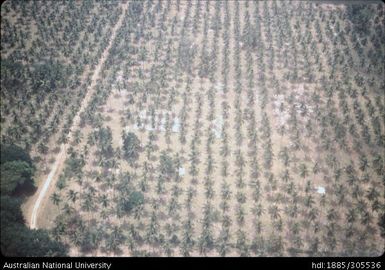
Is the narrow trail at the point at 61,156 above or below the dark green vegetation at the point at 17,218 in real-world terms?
below

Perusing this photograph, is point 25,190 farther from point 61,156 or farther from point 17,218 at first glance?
point 17,218

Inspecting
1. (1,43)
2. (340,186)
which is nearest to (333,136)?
(340,186)

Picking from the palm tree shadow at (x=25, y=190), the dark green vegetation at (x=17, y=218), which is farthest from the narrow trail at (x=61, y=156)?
the dark green vegetation at (x=17, y=218)

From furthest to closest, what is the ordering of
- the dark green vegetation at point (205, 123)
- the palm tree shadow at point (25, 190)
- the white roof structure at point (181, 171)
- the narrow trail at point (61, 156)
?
the white roof structure at point (181, 171) → the palm tree shadow at point (25, 190) → the narrow trail at point (61, 156) → the dark green vegetation at point (205, 123)

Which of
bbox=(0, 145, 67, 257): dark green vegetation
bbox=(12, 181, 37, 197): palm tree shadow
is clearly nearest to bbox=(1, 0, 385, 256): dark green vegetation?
bbox=(0, 145, 67, 257): dark green vegetation

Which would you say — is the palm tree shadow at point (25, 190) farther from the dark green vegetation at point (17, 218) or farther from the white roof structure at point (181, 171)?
the white roof structure at point (181, 171)

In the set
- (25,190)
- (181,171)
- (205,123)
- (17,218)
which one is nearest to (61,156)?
(25,190)

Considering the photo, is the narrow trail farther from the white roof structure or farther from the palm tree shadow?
the white roof structure

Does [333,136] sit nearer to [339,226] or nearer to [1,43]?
[339,226]
